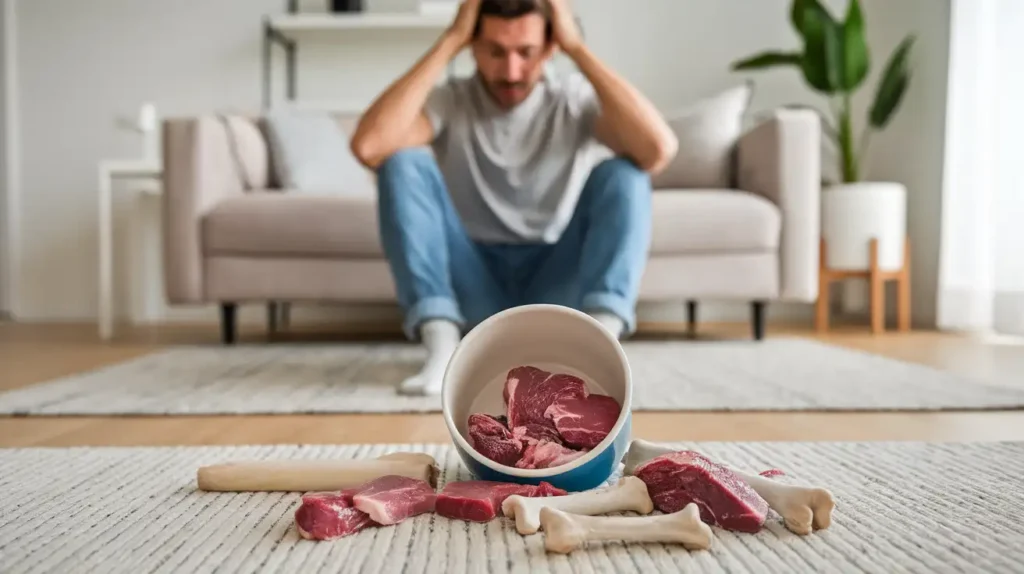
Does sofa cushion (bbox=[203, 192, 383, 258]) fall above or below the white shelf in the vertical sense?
below

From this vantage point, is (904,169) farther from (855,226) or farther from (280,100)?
A: (280,100)

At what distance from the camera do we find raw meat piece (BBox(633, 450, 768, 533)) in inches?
25.1

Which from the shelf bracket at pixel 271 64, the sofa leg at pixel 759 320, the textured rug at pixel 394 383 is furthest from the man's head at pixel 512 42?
the shelf bracket at pixel 271 64

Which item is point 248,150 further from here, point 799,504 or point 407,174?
point 799,504

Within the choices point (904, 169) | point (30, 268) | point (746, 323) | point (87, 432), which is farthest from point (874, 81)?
point (30, 268)

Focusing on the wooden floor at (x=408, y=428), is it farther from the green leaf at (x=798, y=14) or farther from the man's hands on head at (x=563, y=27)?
the green leaf at (x=798, y=14)

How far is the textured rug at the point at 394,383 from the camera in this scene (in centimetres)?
127

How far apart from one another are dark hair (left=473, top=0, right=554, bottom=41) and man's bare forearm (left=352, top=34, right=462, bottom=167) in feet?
0.27

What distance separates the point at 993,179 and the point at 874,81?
3.06 feet

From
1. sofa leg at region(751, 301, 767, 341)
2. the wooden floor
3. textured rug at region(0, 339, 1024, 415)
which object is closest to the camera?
the wooden floor

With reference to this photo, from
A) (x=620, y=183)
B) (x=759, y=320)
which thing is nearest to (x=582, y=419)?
(x=620, y=183)

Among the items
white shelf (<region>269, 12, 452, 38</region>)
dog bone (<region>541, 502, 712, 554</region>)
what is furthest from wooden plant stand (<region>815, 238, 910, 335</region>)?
dog bone (<region>541, 502, 712, 554</region>)

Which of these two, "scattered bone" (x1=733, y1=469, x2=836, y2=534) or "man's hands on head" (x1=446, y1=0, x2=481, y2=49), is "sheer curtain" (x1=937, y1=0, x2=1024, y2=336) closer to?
"man's hands on head" (x1=446, y1=0, x2=481, y2=49)

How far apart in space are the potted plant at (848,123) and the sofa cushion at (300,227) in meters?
1.58
